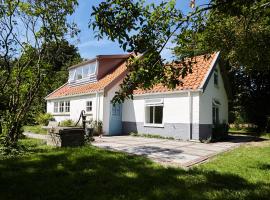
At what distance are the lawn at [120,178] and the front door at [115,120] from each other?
1052 cm

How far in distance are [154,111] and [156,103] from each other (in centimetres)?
78

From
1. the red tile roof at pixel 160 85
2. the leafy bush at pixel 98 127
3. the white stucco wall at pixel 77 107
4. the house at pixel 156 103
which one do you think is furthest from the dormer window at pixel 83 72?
the leafy bush at pixel 98 127

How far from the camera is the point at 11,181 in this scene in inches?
278

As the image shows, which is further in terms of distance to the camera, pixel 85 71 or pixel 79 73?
pixel 79 73

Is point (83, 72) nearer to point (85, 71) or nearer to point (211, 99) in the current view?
point (85, 71)

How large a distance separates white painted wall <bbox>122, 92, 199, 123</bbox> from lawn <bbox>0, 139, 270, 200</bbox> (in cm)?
720

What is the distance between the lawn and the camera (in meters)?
6.14

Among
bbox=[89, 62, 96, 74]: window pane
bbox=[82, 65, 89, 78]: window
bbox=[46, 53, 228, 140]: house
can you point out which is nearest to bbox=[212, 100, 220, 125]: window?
bbox=[46, 53, 228, 140]: house

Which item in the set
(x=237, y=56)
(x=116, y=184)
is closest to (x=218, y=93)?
(x=237, y=56)

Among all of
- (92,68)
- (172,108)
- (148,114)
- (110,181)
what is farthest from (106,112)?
(110,181)

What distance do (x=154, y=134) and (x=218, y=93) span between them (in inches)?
208

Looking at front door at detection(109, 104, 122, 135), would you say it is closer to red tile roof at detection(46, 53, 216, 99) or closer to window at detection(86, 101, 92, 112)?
red tile roof at detection(46, 53, 216, 99)

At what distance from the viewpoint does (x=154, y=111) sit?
19797 mm

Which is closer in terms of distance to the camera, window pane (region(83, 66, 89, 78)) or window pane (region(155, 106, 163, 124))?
window pane (region(155, 106, 163, 124))
